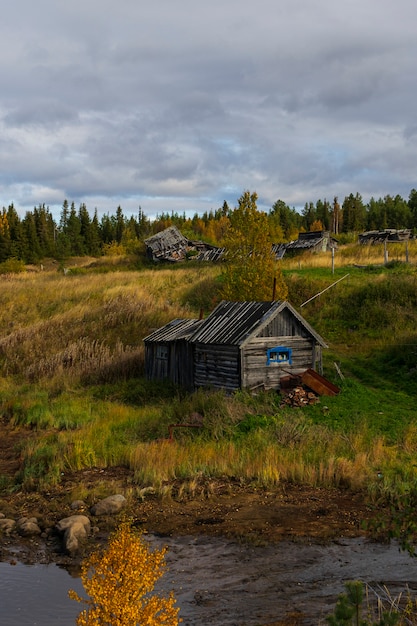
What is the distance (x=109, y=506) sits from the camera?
13.1 metres

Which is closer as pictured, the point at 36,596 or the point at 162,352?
the point at 36,596

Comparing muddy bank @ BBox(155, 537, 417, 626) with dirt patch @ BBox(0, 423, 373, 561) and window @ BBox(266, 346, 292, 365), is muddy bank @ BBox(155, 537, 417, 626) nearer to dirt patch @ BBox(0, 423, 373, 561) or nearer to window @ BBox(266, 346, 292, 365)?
dirt patch @ BBox(0, 423, 373, 561)

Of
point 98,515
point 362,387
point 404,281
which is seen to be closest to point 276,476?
point 98,515

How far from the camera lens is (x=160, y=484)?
1440 centimetres

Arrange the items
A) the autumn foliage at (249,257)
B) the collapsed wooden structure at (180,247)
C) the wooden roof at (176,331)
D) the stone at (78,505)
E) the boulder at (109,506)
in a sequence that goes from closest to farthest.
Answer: the boulder at (109,506) → the stone at (78,505) → the wooden roof at (176,331) → the autumn foliage at (249,257) → the collapsed wooden structure at (180,247)

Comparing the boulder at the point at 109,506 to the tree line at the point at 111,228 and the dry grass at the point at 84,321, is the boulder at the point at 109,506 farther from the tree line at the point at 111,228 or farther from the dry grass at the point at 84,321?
the tree line at the point at 111,228

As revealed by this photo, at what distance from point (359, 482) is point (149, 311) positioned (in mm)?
21750

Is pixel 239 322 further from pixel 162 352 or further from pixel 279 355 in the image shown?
pixel 162 352

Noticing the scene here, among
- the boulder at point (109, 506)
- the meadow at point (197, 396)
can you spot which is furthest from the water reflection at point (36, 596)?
the meadow at point (197, 396)

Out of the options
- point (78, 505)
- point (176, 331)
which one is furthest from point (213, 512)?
point (176, 331)

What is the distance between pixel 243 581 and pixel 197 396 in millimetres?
11202

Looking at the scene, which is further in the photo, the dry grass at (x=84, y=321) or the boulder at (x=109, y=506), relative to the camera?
the dry grass at (x=84, y=321)

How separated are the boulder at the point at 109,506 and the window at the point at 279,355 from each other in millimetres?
9320

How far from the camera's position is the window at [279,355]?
21.5 meters
